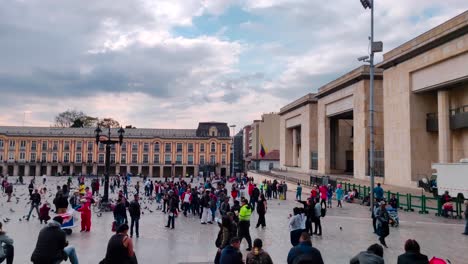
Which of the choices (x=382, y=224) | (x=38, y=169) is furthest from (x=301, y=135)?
(x=38, y=169)

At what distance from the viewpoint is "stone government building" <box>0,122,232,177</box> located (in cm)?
8362

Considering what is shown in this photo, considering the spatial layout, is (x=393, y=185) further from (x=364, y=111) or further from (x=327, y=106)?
(x=327, y=106)

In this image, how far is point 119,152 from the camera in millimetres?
86938

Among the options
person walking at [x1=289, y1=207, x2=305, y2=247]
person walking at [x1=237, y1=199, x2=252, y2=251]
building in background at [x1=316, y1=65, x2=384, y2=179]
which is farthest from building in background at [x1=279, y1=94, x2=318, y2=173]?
person walking at [x1=289, y1=207, x2=305, y2=247]

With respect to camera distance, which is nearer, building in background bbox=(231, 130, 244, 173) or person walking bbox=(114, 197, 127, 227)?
person walking bbox=(114, 197, 127, 227)

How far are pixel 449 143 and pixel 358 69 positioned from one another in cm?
1312

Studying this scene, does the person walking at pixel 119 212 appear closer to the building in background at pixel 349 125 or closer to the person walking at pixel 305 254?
the person walking at pixel 305 254

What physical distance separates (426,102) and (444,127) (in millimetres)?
3171

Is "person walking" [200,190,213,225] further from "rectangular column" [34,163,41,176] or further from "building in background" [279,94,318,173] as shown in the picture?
"rectangular column" [34,163,41,176]

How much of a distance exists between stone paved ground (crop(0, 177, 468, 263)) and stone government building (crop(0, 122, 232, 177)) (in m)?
69.5

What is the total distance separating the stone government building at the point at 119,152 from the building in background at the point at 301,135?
2487 centimetres

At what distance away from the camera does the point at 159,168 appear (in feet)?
292

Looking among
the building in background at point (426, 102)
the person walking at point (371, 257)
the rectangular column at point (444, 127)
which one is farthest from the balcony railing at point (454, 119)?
the person walking at point (371, 257)

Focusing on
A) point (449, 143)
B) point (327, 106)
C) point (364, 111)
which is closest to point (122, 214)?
point (449, 143)
